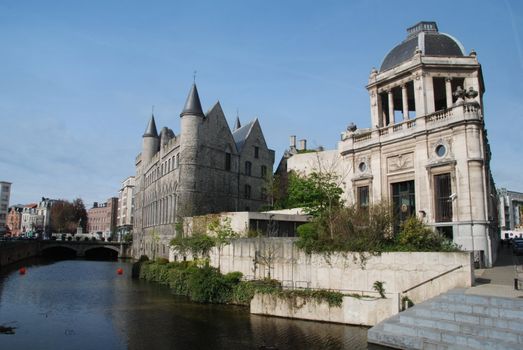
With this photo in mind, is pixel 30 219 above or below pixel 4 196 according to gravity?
below

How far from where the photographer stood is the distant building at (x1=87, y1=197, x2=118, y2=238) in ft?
409

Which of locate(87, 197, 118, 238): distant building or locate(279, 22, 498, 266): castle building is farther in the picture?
locate(87, 197, 118, 238): distant building

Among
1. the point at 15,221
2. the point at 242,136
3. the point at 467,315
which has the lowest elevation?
A: the point at 467,315

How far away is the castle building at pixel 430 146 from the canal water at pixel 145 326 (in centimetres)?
1041

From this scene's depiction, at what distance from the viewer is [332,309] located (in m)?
17.7

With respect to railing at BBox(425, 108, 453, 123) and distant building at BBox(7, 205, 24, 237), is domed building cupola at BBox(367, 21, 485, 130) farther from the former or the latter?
distant building at BBox(7, 205, 24, 237)

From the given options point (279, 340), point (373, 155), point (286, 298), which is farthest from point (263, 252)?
point (373, 155)

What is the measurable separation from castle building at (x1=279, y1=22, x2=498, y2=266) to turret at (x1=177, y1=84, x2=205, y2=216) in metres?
18.3

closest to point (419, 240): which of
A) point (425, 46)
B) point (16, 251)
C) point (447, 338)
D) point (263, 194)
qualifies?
point (447, 338)

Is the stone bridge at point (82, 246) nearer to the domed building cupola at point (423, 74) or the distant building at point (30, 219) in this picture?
the domed building cupola at point (423, 74)

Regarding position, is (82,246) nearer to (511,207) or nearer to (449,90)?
(449,90)

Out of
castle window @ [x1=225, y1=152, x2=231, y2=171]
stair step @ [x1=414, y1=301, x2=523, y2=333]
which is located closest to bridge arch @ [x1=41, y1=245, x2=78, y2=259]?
castle window @ [x1=225, y1=152, x2=231, y2=171]

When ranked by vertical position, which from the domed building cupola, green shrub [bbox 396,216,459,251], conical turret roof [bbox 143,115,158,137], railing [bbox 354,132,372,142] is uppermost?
conical turret roof [bbox 143,115,158,137]

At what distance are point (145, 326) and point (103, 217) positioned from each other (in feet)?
398
